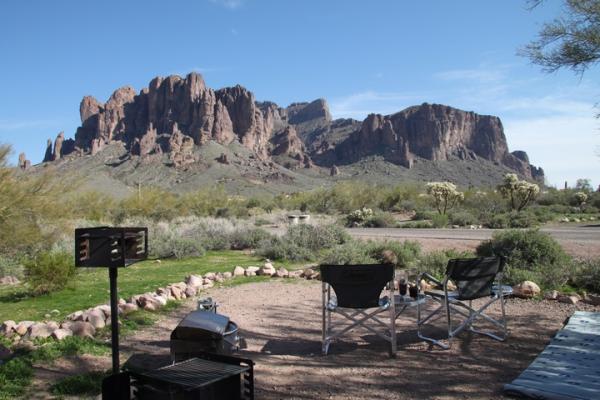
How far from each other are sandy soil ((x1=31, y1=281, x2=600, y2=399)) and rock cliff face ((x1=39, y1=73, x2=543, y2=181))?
9997 cm

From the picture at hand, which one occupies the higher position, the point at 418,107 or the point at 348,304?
the point at 418,107

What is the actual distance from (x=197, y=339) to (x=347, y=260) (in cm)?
728

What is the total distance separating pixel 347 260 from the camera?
11.6 metres

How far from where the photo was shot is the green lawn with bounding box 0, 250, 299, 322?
26.3 feet

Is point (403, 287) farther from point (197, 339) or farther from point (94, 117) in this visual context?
point (94, 117)

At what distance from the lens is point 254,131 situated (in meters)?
132

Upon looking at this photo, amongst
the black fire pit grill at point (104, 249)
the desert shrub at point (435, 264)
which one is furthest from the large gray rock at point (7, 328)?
the desert shrub at point (435, 264)

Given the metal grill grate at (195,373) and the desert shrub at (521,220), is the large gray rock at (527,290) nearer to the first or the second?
the metal grill grate at (195,373)

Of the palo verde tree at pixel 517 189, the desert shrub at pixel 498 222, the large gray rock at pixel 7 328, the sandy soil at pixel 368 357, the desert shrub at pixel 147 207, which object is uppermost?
the palo verde tree at pixel 517 189

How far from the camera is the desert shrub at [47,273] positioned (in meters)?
9.11

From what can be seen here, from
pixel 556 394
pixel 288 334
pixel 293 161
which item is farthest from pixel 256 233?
pixel 293 161

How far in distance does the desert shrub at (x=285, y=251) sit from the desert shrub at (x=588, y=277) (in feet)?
21.9

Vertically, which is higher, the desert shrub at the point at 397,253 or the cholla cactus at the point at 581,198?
the cholla cactus at the point at 581,198

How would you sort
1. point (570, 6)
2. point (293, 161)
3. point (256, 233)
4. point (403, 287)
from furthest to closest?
point (293, 161) < point (256, 233) < point (570, 6) < point (403, 287)
